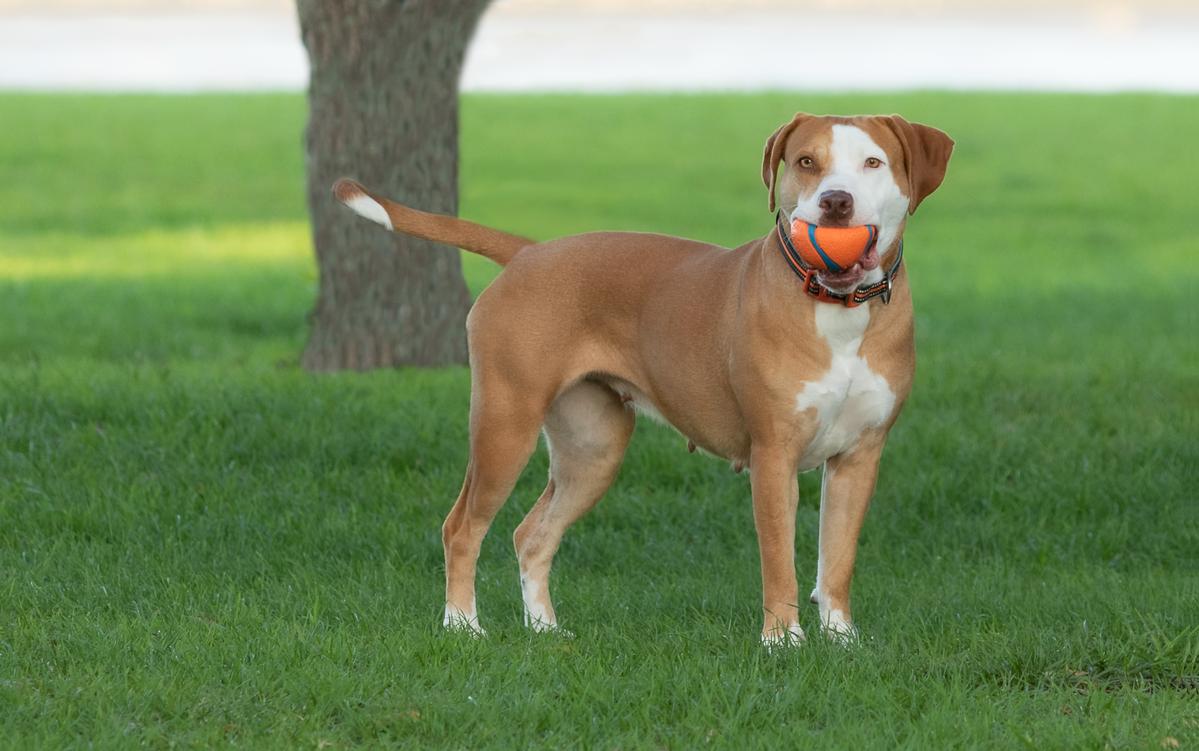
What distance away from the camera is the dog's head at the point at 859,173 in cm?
526

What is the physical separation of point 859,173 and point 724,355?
2.80 feet

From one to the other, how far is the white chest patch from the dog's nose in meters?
0.41

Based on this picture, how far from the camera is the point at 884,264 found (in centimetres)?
553

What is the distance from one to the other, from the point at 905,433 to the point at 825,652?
346 centimetres

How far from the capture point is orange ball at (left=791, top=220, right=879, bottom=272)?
5.24m

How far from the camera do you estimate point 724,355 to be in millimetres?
5859

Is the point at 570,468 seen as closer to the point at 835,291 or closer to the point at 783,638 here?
the point at 783,638

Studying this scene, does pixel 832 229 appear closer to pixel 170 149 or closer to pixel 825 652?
A: pixel 825 652

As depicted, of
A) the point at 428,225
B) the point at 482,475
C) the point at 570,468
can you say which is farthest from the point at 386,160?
the point at 482,475

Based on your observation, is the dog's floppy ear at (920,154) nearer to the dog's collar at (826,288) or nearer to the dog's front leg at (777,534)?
the dog's collar at (826,288)

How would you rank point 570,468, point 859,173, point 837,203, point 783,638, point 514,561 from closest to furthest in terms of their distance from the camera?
point 837,203 < point 859,173 < point 783,638 < point 570,468 < point 514,561

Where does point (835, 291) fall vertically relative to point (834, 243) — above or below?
below

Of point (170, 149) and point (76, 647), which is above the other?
point (76, 647)

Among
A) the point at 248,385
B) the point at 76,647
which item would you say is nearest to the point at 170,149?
the point at 248,385
